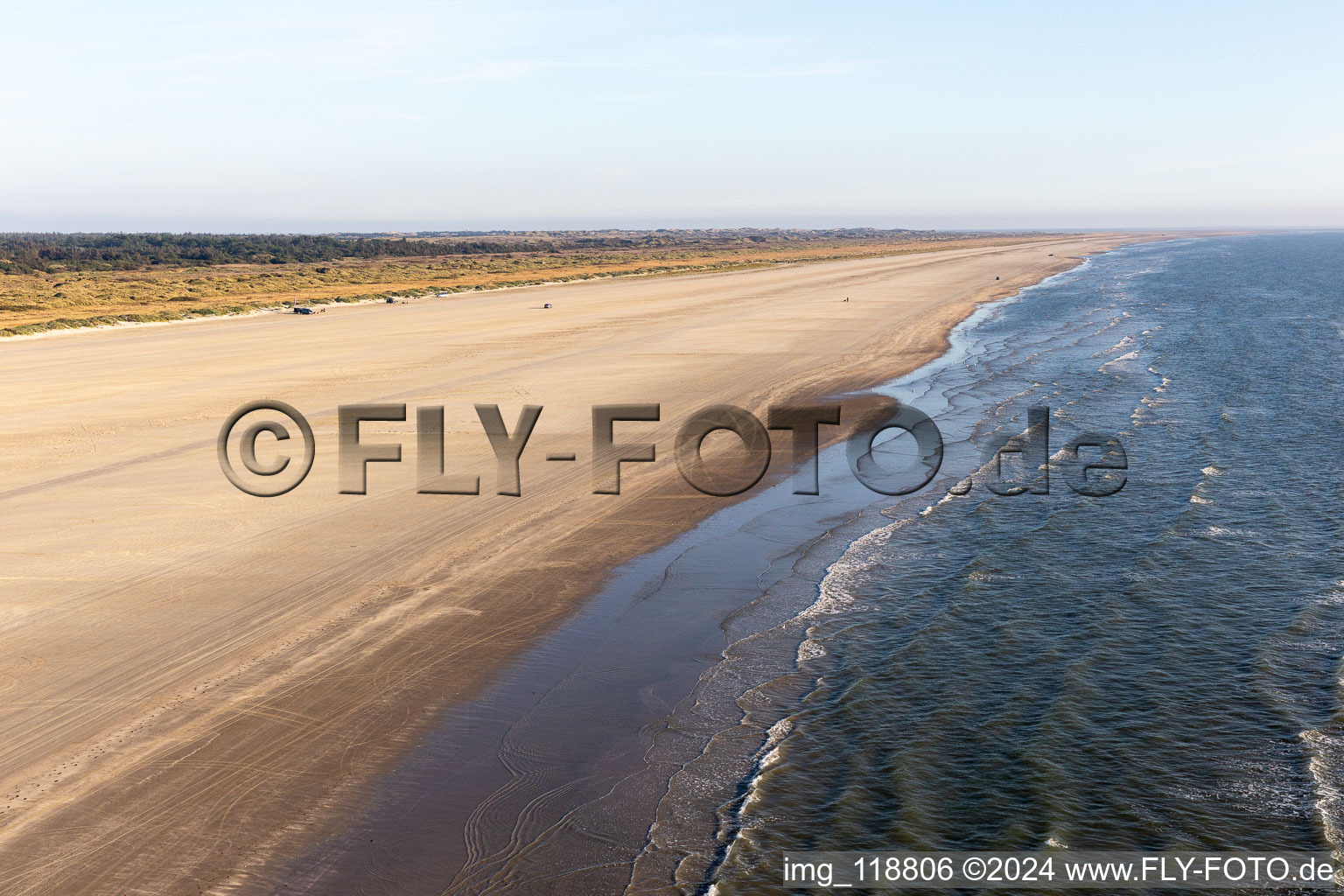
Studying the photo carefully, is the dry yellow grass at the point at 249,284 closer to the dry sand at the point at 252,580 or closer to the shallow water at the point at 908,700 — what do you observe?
the dry sand at the point at 252,580

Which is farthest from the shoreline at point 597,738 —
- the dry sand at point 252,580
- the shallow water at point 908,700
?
the dry sand at point 252,580

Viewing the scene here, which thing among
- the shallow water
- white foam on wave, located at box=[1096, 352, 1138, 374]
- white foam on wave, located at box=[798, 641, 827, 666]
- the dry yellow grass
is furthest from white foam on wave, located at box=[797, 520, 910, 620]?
the dry yellow grass

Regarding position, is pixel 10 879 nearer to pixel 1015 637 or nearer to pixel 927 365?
pixel 1015 637

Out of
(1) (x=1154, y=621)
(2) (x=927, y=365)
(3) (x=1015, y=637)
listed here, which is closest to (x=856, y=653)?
(3) (x=1015, y=637)

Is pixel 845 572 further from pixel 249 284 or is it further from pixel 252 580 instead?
pixel 249 284

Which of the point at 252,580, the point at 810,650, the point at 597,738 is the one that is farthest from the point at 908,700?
the point at 252,580

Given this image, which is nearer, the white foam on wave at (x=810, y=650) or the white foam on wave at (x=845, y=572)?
the white foam on wave at (x=810, y=650)

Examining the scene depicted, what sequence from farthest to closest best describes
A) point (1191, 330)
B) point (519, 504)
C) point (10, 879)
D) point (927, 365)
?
point (1191, 330), point (927, 365), point (519, 504), point (10, 879)
